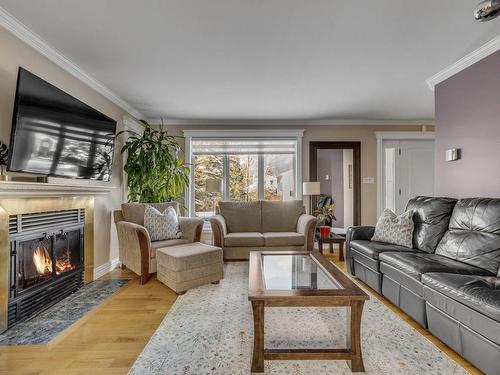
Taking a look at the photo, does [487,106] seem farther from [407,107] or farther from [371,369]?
[371,369]

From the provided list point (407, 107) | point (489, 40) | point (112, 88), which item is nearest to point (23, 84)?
point (112, 88)

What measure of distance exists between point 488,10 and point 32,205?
3637 millimetres

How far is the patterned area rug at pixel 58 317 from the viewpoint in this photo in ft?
6.62

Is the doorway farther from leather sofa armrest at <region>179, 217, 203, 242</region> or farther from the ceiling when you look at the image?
leather sofa armrest at <region>179, 217, 203, 242</region>

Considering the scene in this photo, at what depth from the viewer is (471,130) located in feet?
9.61

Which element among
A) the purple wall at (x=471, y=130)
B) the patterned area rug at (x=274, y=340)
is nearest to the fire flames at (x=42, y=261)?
the patterned area rug at (x=274, y=340)

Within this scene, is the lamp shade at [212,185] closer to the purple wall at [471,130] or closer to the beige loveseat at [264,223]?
the beige loveseat at [264,223]

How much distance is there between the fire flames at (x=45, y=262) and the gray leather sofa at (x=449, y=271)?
124 inches

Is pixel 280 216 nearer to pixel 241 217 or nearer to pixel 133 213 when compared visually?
pixel 241 217

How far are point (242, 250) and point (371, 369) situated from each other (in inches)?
97.4

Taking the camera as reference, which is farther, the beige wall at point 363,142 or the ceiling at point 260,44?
the beige wall at point 363,142

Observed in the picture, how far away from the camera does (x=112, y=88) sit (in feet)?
11.8

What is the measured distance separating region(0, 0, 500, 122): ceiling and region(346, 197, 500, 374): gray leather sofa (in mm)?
1519

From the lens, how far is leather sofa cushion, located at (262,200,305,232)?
177 inches
